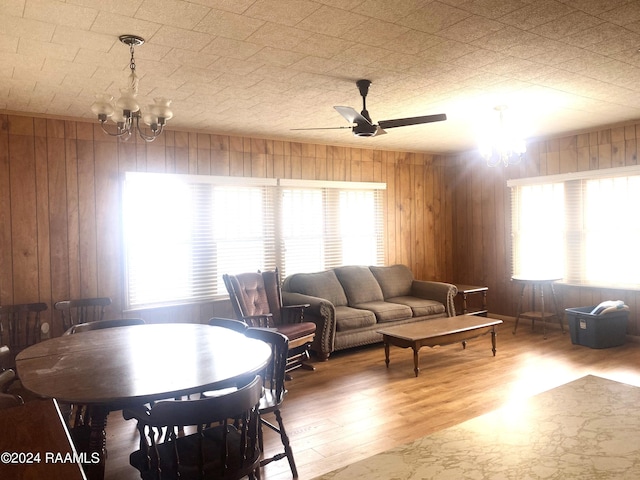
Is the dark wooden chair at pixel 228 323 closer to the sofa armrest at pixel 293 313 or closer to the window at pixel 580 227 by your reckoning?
the sofa armrest at pixel 293 313

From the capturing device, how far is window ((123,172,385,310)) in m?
5.18

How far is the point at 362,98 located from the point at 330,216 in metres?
2.43

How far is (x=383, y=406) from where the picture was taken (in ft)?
12.7

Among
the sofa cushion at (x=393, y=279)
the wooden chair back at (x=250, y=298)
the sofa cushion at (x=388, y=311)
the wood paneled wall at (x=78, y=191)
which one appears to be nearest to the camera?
the wood paneled wall at (x=78, y=191)

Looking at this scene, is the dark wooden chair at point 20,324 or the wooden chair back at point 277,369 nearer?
the wooden chair back at point 277,369

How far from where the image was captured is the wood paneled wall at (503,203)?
18.8ft

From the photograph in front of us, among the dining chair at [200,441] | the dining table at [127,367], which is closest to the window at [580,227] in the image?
the dining table at [127,367]

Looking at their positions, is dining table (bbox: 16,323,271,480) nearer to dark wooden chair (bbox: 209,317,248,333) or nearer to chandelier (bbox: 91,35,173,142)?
dark wooden chair (bbox: 209,317,248,333)

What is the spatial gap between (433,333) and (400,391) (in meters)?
0.74

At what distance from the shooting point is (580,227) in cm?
614

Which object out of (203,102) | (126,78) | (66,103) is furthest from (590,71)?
(66,103)

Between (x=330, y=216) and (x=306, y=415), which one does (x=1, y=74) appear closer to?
(x=306, y=415)

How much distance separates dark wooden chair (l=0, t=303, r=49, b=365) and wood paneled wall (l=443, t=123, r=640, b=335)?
5632 mm

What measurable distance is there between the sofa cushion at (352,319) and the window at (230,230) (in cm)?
98
